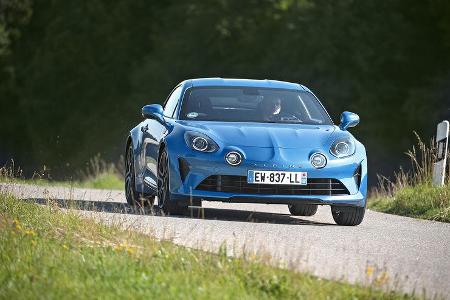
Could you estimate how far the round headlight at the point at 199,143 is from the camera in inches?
525

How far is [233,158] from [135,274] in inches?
195

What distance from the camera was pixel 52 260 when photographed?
29.3 feet

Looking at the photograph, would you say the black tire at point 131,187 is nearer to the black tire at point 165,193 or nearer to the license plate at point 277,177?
the black tire at point 165,193

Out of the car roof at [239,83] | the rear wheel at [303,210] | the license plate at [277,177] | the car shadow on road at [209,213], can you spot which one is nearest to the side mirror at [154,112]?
the car roof at [239,83]

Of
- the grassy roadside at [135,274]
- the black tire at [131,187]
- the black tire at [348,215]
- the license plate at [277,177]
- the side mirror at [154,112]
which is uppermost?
the grassy roadside at [135,274]

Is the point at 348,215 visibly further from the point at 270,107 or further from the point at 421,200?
the point at 421,200

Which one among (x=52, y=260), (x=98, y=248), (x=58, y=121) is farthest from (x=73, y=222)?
(x=58, y=121)

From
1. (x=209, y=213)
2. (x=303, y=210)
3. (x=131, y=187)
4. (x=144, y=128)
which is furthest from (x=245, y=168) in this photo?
(x=131, y=187)

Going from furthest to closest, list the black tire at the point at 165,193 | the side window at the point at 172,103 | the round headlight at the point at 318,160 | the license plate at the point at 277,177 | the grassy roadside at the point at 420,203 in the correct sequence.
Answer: the grassy roadside at the point at 420,203 → the side window at the point at 172,103 → the black tire at the point at 165,193 → the round headlight at the point at 318,160 → the license plate at the point at 277,177

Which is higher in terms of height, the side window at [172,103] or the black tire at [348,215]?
the side window at [172,103]

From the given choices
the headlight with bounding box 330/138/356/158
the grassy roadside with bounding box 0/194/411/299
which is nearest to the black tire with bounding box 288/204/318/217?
the headlight with bounding box 330/138/356/158

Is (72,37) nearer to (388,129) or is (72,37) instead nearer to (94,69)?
(94,69)

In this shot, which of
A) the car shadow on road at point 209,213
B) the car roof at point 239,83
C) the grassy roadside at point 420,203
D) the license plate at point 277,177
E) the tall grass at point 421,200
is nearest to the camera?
the license plate at point 277,177

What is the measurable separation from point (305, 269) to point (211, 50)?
169ft
